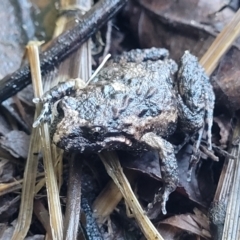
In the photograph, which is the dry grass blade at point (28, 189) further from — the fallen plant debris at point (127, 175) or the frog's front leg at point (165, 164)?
the frog's front leg at point (165, 164)

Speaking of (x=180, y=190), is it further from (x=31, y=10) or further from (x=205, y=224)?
(x=31, y=10)

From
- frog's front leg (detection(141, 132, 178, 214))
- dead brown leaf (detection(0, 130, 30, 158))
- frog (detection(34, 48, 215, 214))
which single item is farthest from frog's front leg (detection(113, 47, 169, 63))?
dead brown leaf (detection(0, 130, 30, 158))

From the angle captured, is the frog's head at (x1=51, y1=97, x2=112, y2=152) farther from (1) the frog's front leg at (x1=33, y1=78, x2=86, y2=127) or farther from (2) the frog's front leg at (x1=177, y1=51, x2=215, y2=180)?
(2) the frog's front leg at (x1=177, y1=51, x2=215, y2=180)

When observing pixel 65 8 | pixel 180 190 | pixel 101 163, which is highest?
pixel 65 8

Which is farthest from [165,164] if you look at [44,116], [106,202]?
[44,116]

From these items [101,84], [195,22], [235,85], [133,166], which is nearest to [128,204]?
[133,166]

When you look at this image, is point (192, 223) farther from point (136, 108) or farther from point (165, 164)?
point (136, 108)
